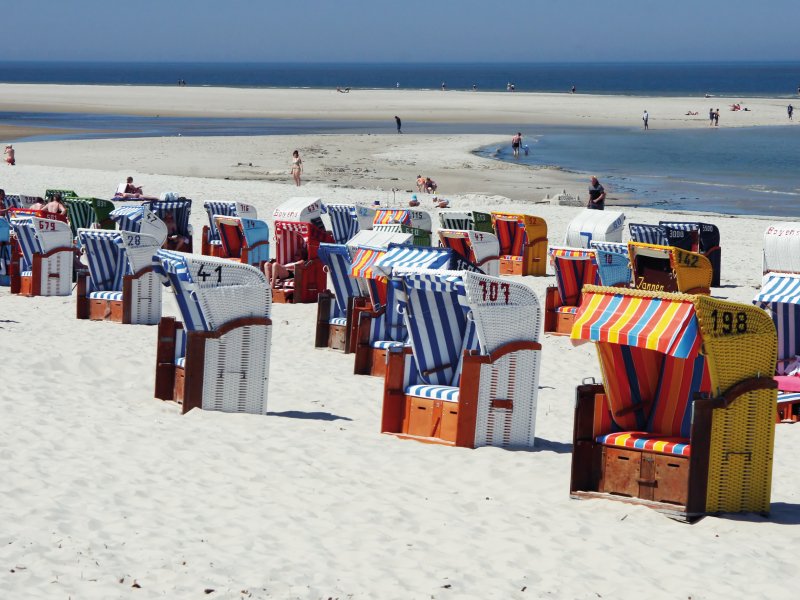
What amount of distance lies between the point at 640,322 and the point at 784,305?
4.71m

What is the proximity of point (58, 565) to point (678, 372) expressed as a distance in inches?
158

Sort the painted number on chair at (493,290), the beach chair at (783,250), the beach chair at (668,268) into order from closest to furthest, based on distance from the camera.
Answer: the painted number on chair at (493,290)
the beach chair at (668,268)
the beach chair at (783,250)

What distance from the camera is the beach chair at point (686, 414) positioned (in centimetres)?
688

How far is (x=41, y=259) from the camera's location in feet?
52.9

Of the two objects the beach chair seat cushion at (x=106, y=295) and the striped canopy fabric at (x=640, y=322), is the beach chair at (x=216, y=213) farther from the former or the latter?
the striped canopy fabric at (x=640, y=322)

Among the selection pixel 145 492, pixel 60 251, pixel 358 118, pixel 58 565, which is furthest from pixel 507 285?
pixel 358 118

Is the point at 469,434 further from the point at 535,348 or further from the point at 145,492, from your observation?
the point at 145,492

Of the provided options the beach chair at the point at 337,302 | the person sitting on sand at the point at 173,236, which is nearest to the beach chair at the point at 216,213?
the person sitting on sand at the point at 173,236

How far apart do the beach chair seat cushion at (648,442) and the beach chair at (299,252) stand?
876 cm

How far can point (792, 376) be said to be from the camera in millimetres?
10930

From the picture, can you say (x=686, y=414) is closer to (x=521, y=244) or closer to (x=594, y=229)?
(x=594, y=229)

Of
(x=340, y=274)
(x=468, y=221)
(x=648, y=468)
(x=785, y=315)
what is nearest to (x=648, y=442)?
(x=648, y=468)

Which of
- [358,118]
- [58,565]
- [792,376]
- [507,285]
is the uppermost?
[358,118]

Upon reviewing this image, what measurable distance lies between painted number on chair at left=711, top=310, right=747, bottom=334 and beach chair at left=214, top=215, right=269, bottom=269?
10285 millimetres
